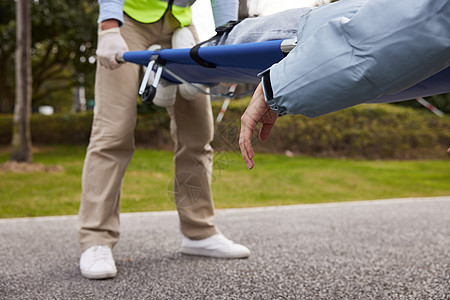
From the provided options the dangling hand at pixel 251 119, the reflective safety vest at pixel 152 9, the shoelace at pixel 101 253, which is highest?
the reflective safety vest at pixel 152 9

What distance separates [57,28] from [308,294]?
37.1ft

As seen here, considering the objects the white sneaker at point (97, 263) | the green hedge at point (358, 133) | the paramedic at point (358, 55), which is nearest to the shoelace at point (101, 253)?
the white sneaker at point (97, 263)

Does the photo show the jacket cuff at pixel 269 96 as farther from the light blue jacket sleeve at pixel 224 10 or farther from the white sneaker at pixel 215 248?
the white sneaker at pixel 215 248

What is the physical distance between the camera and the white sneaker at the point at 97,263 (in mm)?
2206

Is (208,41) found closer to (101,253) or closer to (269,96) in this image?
(269,96)

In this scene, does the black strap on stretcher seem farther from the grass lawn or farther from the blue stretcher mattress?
the grass lawn

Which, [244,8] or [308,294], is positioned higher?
[244,8]

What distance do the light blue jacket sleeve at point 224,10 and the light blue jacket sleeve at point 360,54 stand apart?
902 mm

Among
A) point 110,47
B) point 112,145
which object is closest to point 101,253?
point 112,145

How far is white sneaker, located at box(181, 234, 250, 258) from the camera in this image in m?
2.64

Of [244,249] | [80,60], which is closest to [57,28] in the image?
[80,60]

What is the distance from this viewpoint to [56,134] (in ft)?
41.5

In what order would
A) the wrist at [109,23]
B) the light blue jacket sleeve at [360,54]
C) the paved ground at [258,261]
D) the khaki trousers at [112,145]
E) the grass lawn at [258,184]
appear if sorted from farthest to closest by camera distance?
1. the grass lawn at [258,184]
2. the khaki trousers at [112,145]
3. the wrist at [109,23]
4. the paved ground at [258,261]
5. the light blue jacket sleeve at [360,54]

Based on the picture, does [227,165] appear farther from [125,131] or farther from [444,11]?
[444,11]
